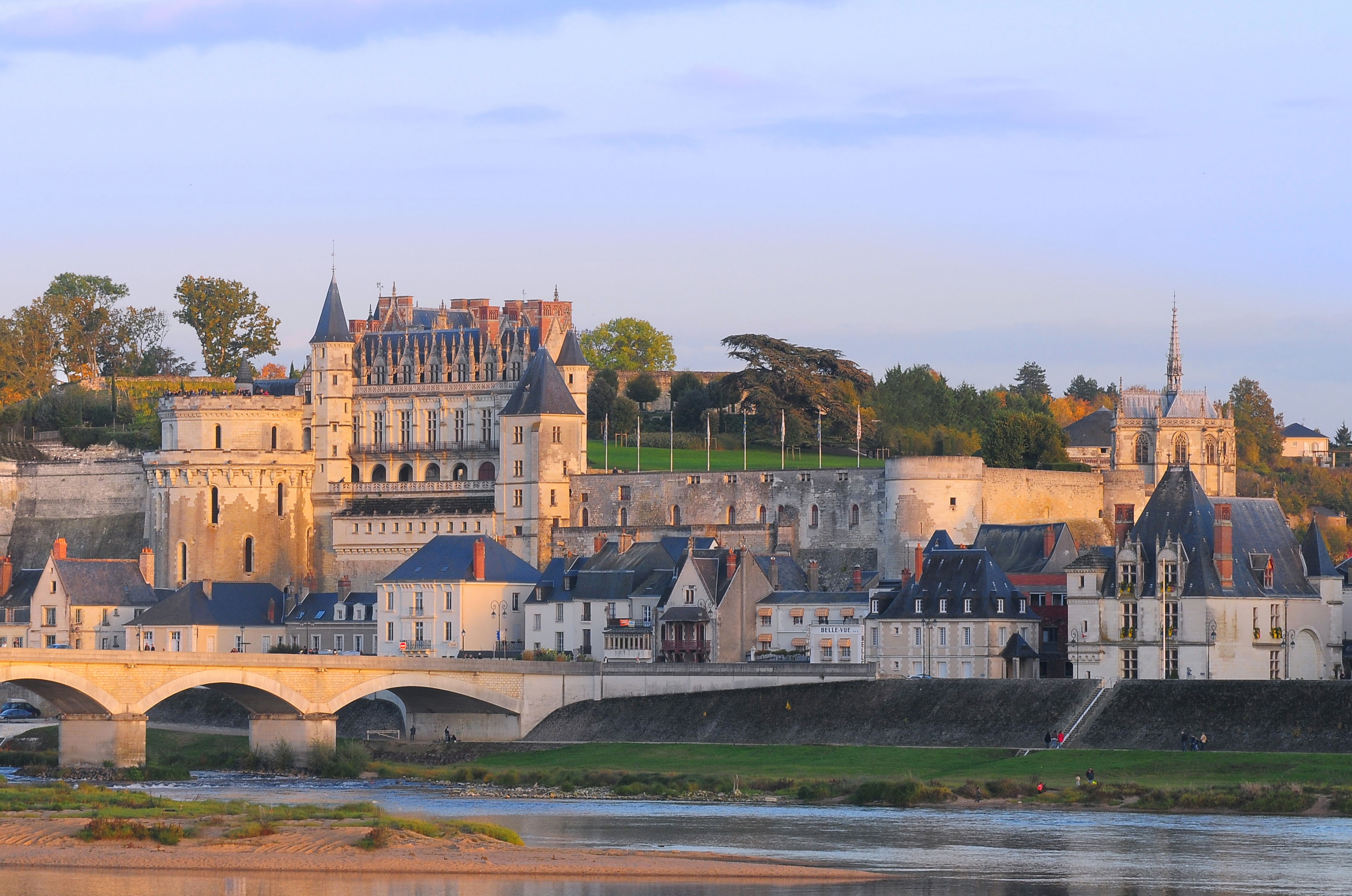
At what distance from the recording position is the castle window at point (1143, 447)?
89.4m

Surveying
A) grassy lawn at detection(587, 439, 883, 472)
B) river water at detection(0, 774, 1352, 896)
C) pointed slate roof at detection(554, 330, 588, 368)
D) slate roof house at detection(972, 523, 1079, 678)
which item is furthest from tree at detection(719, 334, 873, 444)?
river water at detection(0, 774, 1352, 896)

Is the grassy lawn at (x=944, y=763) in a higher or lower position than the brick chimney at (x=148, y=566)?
lower

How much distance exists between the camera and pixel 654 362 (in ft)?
418

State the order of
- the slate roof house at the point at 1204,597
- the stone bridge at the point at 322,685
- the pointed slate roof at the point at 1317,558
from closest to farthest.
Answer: the slate roof house at the point at 1204,597
the stone bridge at the point at 322,685
the pointed slate roof at the point at 1317,558

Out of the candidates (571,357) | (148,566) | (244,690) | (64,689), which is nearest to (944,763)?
(244,690)

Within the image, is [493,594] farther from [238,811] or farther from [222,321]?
[222,321]

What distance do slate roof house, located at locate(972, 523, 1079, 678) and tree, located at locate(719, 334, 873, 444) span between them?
2471 cm

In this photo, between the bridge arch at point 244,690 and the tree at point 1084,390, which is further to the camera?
the tree at point 1084,390

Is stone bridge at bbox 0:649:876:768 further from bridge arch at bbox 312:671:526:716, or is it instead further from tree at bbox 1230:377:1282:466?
tree at bbox 1230:377:1282:466

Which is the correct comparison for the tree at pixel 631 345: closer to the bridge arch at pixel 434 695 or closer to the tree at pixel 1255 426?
the tree at pixel 1255 426

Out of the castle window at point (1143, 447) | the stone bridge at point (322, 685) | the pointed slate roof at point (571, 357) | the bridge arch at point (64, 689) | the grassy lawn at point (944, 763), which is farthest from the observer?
the pointed slate roof at point (571, 357)

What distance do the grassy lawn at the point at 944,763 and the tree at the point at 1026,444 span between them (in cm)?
3002

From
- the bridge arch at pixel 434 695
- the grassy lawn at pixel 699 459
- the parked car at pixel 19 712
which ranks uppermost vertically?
the grassy lawn at pixel 699 459

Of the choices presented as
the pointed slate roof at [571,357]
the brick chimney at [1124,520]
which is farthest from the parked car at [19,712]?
the brick chimney at [1124,520]
